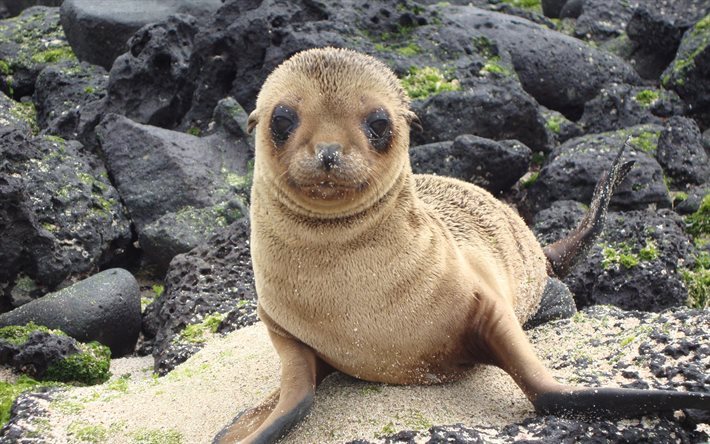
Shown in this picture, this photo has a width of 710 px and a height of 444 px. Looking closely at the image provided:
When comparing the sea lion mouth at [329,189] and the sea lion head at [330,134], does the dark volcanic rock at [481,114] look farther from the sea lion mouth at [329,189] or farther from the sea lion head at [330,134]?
the sea lion mouth at [329,189]

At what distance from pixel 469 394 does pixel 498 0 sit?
1243 cm

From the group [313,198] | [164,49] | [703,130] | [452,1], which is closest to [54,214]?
[164,49]

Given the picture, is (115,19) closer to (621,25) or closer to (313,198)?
(621,25)

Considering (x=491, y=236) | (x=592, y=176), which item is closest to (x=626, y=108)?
(x=592, y=176)

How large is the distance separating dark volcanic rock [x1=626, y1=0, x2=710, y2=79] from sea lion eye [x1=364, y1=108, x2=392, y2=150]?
9959mm

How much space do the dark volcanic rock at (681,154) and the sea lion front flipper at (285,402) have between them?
20.1 feet

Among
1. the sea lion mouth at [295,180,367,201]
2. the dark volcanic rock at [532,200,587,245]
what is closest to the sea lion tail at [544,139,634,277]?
the dark volcanic rock at [532,200,587,245]

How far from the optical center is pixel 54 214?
26.2 ft

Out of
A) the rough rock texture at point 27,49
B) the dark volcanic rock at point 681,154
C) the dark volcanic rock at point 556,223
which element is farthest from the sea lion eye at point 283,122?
the rough rock texture at point 27,49

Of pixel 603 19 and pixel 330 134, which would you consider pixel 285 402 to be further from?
pixel 603 19

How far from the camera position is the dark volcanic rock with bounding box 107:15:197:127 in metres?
10.4

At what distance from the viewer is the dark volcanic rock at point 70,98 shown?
10.4 m

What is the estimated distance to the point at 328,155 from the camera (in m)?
3.65

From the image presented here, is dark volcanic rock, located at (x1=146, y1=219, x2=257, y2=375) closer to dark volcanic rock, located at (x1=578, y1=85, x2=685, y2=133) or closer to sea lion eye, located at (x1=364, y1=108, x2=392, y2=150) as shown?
sea lion eye, located at (x1=364, y1=108, x2=392, y2=150)
